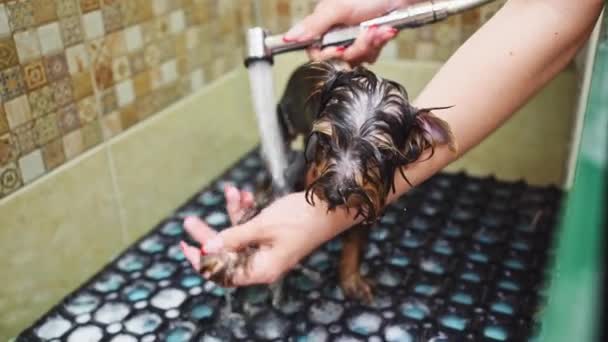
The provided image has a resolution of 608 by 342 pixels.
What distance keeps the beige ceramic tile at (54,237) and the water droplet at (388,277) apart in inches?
16.0

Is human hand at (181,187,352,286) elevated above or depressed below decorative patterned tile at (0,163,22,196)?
below

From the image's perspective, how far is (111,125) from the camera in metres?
0.98

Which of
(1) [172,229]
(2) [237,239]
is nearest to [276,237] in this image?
(2) [237,239]

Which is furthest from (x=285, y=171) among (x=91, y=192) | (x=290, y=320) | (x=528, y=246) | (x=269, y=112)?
(x=528, y=246)

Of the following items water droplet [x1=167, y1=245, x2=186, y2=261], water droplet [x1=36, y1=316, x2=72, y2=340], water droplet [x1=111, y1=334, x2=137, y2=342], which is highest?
water droplet [x1=167, y1=245, x2=186, y2=261]

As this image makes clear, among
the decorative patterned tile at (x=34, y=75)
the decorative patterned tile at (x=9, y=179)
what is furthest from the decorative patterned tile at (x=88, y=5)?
the decorative patterned tile at (x=9, y=179)

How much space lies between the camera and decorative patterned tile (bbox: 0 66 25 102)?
2.56 ft

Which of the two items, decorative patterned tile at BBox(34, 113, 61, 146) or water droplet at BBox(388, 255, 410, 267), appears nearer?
decorative patterned tile at BBox(34, 113, 61, 146)

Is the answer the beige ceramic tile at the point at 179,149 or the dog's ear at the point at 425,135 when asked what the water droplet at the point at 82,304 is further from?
the dog's ear at the point at 425,135

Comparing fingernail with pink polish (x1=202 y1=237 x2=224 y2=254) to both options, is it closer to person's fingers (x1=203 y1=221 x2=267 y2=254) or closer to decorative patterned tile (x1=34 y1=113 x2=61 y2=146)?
person's fingers (x1=203 y1=221 x2=267 y2=254)

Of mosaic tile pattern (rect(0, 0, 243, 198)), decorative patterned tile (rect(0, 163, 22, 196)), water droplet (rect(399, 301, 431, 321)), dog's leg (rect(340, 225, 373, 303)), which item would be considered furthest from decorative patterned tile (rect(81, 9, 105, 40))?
water droplet (rect(399, 301, 431, 321))

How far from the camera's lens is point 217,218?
3.57ft

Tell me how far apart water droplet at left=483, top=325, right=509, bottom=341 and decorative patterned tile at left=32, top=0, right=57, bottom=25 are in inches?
26.5

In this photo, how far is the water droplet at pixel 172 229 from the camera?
1.06 meters
